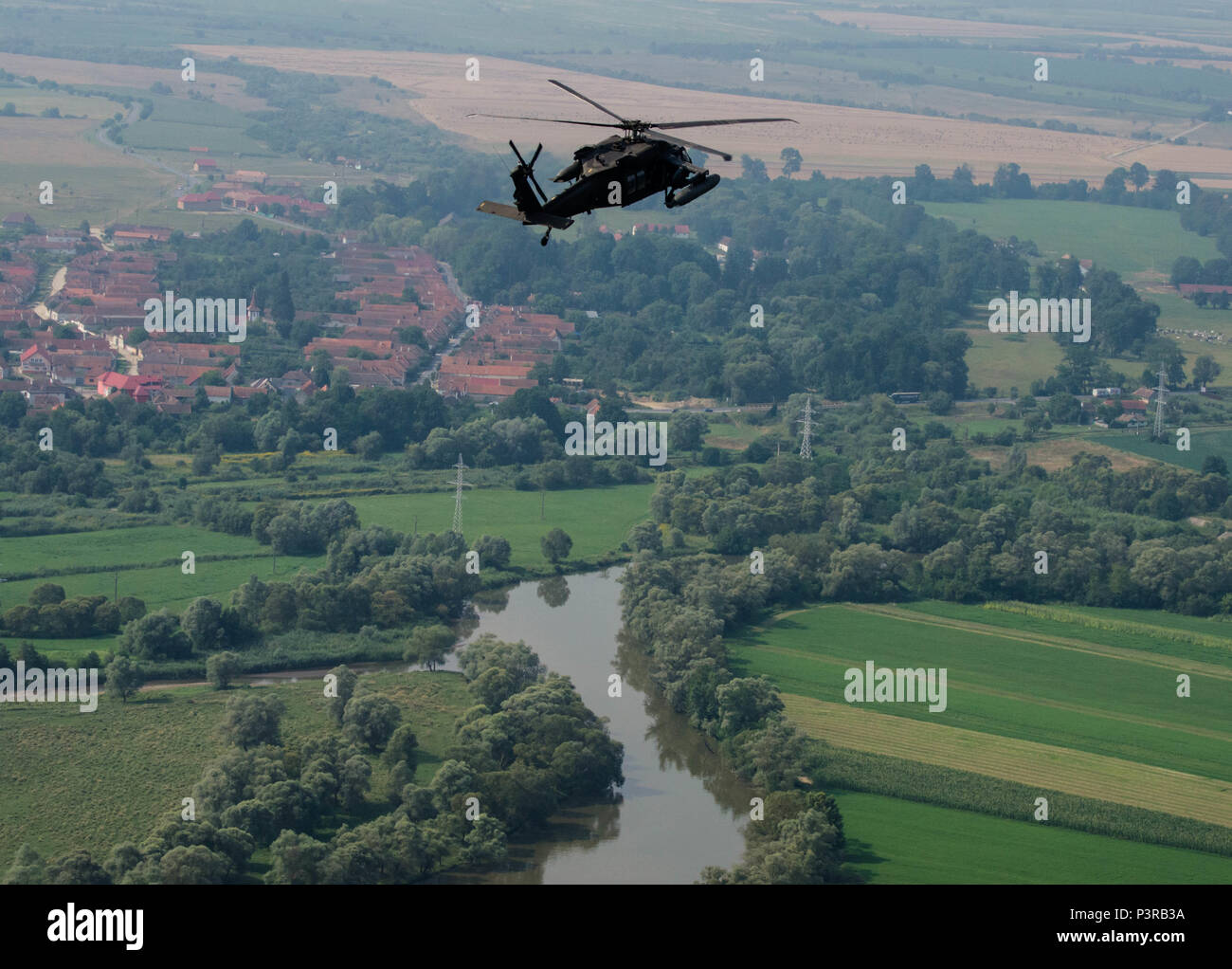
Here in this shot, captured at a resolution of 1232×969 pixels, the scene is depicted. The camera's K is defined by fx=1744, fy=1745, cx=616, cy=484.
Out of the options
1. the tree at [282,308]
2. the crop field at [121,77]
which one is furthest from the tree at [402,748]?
the crop field at [121,77]

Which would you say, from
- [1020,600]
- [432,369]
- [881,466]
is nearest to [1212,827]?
[1020,600]

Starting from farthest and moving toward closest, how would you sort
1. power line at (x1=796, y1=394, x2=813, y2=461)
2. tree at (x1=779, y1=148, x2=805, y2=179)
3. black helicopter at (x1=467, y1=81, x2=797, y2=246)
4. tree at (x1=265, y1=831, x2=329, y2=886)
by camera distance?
tree at (x1=779, y1=148, x2=805, y2=179) → power line at (x1=796, y1=394, x2=813, y2=461) → tree at (x1=265, y1=831, x2=329, y2=886) → black helicopter at (x1=467, y1=81, x2=797, y2=246)

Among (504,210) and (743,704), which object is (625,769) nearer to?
(743,704)

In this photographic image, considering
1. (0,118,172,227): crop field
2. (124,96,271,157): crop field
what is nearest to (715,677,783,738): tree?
(0,118,172,227): crop field

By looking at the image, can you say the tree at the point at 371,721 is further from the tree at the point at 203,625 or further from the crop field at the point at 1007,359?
the crop field at the point at 1007,359

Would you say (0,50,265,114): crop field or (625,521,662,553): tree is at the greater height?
(0,50,265,114): crop field

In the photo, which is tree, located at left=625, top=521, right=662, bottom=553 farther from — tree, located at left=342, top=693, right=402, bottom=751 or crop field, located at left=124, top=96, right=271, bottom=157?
crop field, located at left=124, top=96, right=271, bottom=157
